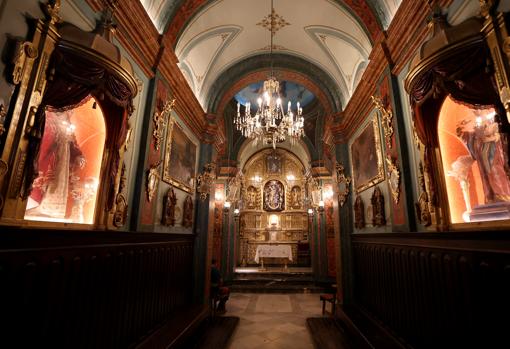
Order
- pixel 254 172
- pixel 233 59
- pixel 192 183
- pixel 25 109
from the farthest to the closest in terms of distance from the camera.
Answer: pixel 254 172
pixel 233 59
pixel 192 183
pixel 25 109

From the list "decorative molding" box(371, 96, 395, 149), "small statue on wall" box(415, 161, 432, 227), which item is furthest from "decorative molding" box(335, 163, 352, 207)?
"small statue on wall" box(415, 161, 432, 227)

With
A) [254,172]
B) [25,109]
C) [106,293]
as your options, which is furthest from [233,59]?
[254,172]

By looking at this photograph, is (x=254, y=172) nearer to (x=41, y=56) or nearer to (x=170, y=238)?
(x=170, y=238)

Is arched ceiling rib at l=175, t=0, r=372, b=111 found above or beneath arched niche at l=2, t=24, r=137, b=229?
above

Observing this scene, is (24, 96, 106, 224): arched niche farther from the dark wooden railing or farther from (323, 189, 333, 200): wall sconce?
(323, 189, 333, 200): wall sconce

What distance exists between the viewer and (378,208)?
4973mm

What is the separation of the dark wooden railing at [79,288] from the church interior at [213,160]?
2 centimetres

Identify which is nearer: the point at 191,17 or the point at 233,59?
the point at 191,17

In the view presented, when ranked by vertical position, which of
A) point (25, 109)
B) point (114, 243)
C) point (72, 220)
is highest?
point (25, 109)

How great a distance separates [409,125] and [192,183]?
17.3 feet

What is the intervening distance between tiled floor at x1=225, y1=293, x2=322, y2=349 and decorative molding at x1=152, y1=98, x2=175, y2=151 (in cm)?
422

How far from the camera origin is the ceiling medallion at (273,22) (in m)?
6.46

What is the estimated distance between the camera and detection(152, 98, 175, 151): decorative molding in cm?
481

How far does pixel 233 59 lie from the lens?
7660 mm
